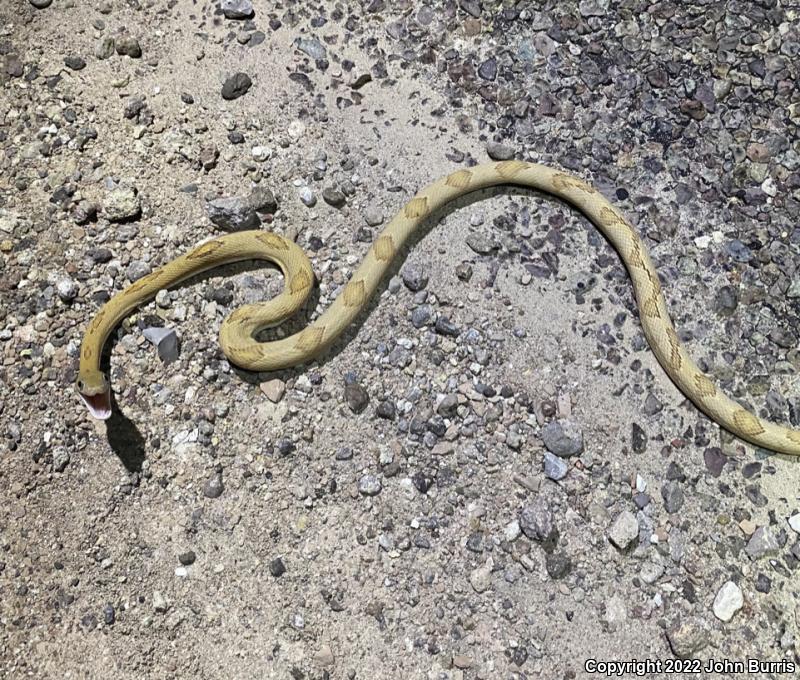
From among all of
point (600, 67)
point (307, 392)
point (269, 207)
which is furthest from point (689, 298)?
point (269, 207)

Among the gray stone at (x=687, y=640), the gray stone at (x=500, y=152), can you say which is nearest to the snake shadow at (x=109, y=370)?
the gray stone at (x=500, y=152)

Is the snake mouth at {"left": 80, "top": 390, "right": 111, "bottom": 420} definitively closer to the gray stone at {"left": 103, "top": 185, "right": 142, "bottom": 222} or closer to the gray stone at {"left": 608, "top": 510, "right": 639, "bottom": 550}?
the gray stone at {"left": 103, "top": 185, "right": 142, "bottom": 222}

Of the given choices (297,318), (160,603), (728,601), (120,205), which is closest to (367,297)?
(297,318)

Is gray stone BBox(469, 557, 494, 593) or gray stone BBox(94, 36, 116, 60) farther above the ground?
gray stone BBox(94, 36, 116, 60)

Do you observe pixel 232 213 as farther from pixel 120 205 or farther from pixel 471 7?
pixel 471 7

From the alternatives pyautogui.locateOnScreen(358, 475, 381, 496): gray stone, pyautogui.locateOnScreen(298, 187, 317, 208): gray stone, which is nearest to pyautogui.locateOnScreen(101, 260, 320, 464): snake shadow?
pyautogui.locateOnScreen(298, 187, 317, 208): gray stone

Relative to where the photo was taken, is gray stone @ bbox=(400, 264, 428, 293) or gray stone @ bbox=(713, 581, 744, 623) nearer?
gray stone @ bbox=(713, 581, 744, 623)

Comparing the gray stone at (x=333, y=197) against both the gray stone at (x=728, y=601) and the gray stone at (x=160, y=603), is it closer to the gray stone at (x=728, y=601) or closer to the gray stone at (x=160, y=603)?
the gray stone at (x=160, y=603)
